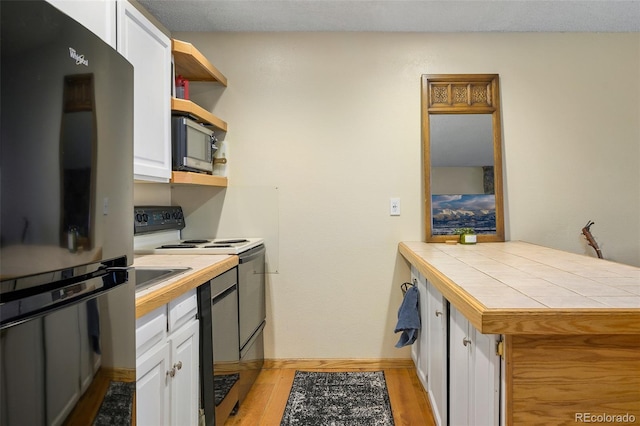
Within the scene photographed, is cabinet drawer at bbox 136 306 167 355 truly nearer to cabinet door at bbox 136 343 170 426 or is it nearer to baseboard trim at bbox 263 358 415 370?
cabinet door at bbox 136 343 170 426

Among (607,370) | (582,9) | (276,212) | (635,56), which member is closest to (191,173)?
(276,212)

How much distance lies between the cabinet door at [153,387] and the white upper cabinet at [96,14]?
3.52ft

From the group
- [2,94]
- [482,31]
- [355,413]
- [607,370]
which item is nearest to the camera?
[2,94]

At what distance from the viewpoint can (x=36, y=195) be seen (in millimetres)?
610

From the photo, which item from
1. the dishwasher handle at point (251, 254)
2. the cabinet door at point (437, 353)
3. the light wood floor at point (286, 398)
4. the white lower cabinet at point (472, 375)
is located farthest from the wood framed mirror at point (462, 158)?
the white lower cabinet at point (472, 375)

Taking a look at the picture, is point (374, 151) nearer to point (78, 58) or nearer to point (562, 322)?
point (562, 322)

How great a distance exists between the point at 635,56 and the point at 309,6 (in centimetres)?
228

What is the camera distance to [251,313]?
7.61 ft

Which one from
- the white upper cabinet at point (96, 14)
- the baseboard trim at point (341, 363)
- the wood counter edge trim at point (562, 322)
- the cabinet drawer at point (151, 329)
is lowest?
the baseboard trim at point (341, 363)

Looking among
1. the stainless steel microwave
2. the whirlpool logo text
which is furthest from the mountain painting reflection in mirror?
the whirlpool logo text

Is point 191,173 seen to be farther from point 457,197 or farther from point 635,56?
point 635,56

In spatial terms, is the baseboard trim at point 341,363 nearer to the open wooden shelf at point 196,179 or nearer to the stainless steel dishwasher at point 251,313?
the stainless steel dishwasher at point 251,313

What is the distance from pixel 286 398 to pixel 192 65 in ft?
6.85

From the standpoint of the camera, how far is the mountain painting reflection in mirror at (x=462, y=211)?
8.72 ft
